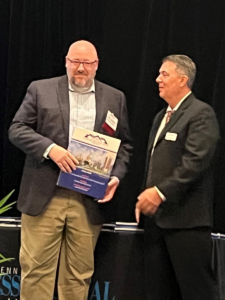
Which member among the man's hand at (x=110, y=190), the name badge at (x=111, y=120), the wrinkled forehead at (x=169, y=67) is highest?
the wrinkled forehead at (x=169, y=67)

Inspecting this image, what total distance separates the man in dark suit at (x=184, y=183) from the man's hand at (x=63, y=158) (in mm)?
357

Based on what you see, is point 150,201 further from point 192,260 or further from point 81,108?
point 81,108

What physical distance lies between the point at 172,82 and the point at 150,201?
0.58 metres

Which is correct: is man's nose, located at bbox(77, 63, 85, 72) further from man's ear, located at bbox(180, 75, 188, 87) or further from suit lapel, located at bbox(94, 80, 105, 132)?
man's ear, located at bbox(180, 75, 188, 87)

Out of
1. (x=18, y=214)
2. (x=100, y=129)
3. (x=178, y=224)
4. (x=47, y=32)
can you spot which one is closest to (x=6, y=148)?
(x=18, y=214)

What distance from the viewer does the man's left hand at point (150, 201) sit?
2031 millimetres

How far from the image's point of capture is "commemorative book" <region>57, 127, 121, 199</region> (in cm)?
211

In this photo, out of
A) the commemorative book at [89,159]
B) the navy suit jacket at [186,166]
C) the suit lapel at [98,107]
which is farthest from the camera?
the suit lapel at [98,107]

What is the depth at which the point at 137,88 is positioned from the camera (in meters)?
2.87

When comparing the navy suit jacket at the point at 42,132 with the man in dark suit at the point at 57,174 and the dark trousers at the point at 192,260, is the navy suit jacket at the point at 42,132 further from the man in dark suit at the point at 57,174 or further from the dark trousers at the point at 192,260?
the dark trousers at the point at 192,260

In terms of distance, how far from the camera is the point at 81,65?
A: 2156 millimetres

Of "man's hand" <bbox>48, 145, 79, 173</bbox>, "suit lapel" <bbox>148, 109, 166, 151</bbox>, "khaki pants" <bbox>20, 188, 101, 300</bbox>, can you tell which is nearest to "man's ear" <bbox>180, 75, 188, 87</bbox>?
"suit lapel" <bbox>148, 109, 166, 151</bbox>

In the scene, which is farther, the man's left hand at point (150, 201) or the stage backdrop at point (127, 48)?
the stage backdrop at point (127, 48)

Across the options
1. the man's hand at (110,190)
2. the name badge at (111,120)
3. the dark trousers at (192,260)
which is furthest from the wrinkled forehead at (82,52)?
the dark trousers at (192,260)
